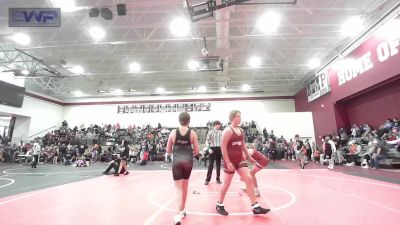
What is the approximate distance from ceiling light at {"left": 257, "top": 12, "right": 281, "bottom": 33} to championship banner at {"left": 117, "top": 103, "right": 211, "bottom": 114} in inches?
546

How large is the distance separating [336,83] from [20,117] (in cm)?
2653

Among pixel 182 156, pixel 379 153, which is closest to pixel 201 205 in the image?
pixel 182 156

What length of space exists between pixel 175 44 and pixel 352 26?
9501 mm

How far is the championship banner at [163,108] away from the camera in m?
25.0

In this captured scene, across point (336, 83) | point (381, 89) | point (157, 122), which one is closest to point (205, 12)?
point (381, 89)

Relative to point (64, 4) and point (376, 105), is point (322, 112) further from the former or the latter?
point (64, 4)

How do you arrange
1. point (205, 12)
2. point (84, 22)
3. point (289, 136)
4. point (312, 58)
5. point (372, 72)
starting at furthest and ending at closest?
point (289, 136)
point (312, 58)
point (372, 72)
point (84, 22)
point (205, 12)

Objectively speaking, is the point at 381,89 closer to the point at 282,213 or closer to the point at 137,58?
the point at 282,213

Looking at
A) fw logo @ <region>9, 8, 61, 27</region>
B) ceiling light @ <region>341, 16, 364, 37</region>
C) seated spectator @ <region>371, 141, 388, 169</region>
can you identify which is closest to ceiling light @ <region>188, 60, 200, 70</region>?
ceiling light @ <region>341, 16, 364, 37</region>

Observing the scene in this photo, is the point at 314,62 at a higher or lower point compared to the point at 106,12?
higher

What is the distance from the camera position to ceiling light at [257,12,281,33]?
10458mm

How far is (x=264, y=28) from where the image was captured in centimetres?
1195

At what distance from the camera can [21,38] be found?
12141mm

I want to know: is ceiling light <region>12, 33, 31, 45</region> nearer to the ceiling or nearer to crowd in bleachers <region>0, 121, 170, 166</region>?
the ceiling
